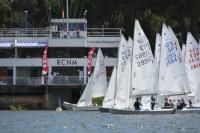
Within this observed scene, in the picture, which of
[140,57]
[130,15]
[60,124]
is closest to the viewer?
[60,124]

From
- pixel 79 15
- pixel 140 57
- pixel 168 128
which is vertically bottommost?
pixel 168 128

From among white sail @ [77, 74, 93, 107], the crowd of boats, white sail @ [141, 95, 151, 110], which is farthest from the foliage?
white sail @ [141, 95, 151, 110]

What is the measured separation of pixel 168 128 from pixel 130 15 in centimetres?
6672

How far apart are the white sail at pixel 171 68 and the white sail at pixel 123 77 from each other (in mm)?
3855

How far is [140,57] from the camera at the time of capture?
8538cm

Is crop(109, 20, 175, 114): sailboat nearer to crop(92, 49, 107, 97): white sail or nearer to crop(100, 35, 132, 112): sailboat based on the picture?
crop(100, 35, 132, 112): sailboat

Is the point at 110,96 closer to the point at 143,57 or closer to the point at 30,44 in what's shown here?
the point at 143,57

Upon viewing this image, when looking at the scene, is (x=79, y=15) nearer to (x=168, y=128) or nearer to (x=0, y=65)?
(x=0, y=65)

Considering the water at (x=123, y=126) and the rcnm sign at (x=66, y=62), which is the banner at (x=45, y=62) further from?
the water at (x=123, y=126)

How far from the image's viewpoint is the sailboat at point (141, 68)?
84.9m

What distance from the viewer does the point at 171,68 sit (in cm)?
8525

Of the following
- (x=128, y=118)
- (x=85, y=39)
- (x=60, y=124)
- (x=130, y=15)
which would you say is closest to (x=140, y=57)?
(x=128, y=118)

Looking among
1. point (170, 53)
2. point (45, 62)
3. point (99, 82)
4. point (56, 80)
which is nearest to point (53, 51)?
point (45, 62)

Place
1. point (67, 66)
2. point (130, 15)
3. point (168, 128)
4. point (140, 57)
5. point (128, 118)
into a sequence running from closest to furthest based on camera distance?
point (168, 128)
point (128, 118)
point (140, 57)
point (67, 66)
point (130, 15)
